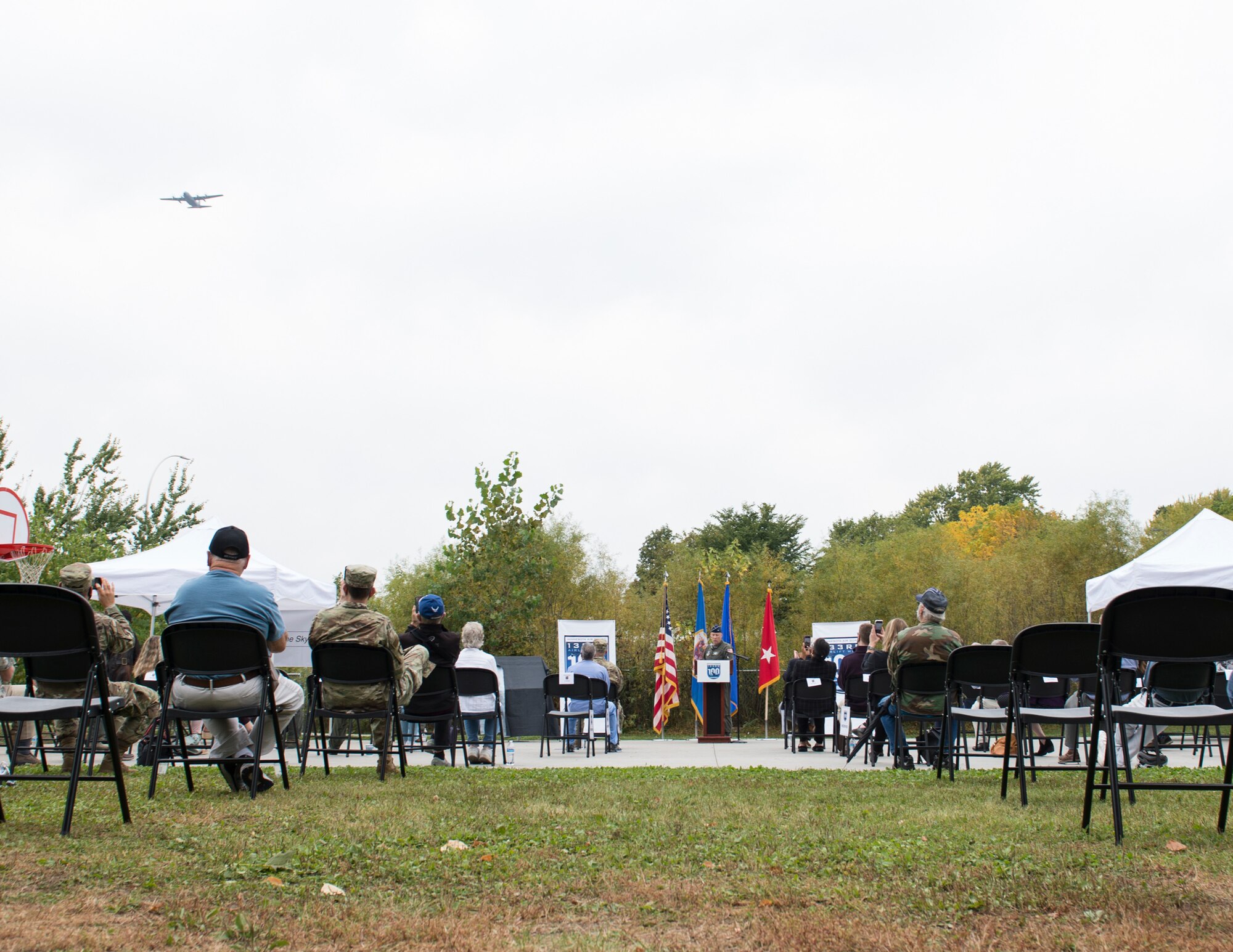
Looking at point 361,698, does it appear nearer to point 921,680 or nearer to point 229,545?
point 229,545

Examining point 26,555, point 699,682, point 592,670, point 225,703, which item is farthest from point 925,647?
point 26,555

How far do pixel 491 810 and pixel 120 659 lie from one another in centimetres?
605

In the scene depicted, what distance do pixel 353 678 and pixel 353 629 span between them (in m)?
0.34

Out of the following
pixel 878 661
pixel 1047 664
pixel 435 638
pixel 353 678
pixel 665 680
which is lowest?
pixel 665 680

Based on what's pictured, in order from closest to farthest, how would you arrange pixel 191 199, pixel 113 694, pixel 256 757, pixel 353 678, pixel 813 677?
pixel 256 757 → pixel 113 694 → pixel 353 678 → pixel 813 677 → pixel 191 199

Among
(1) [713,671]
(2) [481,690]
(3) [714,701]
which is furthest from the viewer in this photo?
(3) [714,701]

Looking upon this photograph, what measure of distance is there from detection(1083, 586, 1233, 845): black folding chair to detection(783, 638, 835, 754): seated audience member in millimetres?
8886

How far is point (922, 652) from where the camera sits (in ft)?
26.0

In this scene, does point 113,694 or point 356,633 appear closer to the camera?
point 113,694

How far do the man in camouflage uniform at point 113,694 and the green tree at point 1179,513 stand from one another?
31163 millimetres

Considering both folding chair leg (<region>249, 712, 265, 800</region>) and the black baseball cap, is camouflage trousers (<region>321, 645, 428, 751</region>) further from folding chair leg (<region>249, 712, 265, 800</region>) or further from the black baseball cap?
the black baseball cap

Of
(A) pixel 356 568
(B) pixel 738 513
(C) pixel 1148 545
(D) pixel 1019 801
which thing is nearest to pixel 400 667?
(A) pixel 356 568

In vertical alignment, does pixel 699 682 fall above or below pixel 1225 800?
below

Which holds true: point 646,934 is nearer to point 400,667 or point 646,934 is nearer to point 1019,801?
point 1019,801
